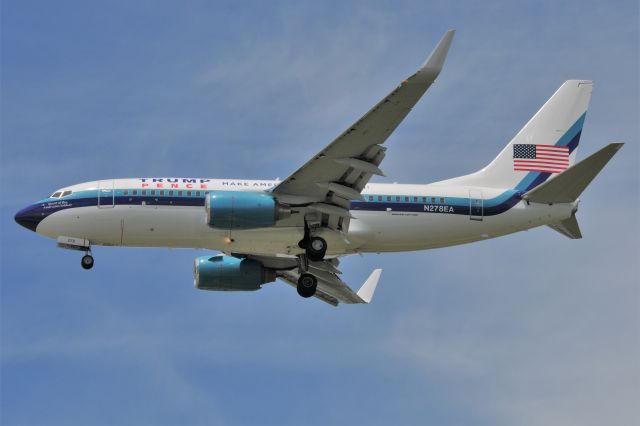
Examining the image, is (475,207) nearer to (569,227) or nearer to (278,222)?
(569,227)

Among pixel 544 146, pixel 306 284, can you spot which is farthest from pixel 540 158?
pixel 306 284

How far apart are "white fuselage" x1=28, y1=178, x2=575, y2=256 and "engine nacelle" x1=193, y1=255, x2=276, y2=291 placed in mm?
3910

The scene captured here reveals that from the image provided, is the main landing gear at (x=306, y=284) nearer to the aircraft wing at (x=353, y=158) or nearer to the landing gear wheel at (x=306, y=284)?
the landing gear wheel at (x=306, y=284)

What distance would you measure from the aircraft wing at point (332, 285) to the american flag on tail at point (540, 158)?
970cm

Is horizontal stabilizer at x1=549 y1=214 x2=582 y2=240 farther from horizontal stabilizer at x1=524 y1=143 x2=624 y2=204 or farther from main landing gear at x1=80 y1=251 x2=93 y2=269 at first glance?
main landing gear at x1=80 y1=251 x2=93 y2=269

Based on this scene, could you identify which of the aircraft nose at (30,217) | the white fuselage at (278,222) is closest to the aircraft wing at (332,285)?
the white fuselage at (278,222)

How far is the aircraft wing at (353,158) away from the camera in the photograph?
134 feet

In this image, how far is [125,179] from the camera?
50500mm

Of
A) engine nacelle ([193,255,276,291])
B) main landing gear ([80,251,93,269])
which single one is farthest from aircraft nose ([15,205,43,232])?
engine nacelle ([193,255,276,291])

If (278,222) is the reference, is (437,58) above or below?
above

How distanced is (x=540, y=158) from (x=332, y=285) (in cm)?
1202

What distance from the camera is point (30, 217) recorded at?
50938 millimetres

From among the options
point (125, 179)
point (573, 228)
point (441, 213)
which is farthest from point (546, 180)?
point (125, 179)

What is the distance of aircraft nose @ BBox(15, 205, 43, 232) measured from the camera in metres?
50.8
